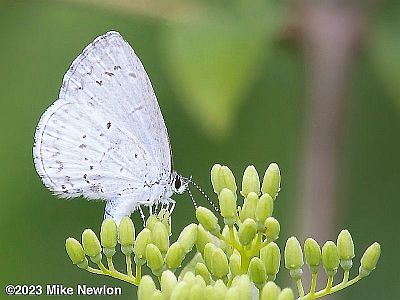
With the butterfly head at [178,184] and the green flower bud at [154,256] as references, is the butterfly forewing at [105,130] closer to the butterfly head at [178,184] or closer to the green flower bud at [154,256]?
the butterfly head at [178,184]

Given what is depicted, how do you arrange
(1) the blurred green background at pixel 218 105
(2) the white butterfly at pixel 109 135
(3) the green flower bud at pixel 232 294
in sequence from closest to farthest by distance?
(3) the green flower bud at pixel 232 294 → (2) the white butterfly at pixel 109 135 → (1) the blurred green background at pixel 218 105

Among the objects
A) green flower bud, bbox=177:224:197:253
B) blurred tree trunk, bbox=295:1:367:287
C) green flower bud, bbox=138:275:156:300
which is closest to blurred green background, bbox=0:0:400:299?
blurred tree trunk, bbox=295:1:367:287

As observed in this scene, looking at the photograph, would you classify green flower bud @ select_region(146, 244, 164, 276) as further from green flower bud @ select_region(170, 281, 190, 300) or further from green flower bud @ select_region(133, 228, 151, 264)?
green flower bud @ select_region(170, 281, 190, 300)

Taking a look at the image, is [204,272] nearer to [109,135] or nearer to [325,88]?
[109,135]

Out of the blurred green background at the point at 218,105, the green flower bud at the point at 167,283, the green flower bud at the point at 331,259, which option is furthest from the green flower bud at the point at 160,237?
the blurred green background at the point at 218,105

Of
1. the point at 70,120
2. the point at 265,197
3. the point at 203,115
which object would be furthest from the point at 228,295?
the point at 203,115
